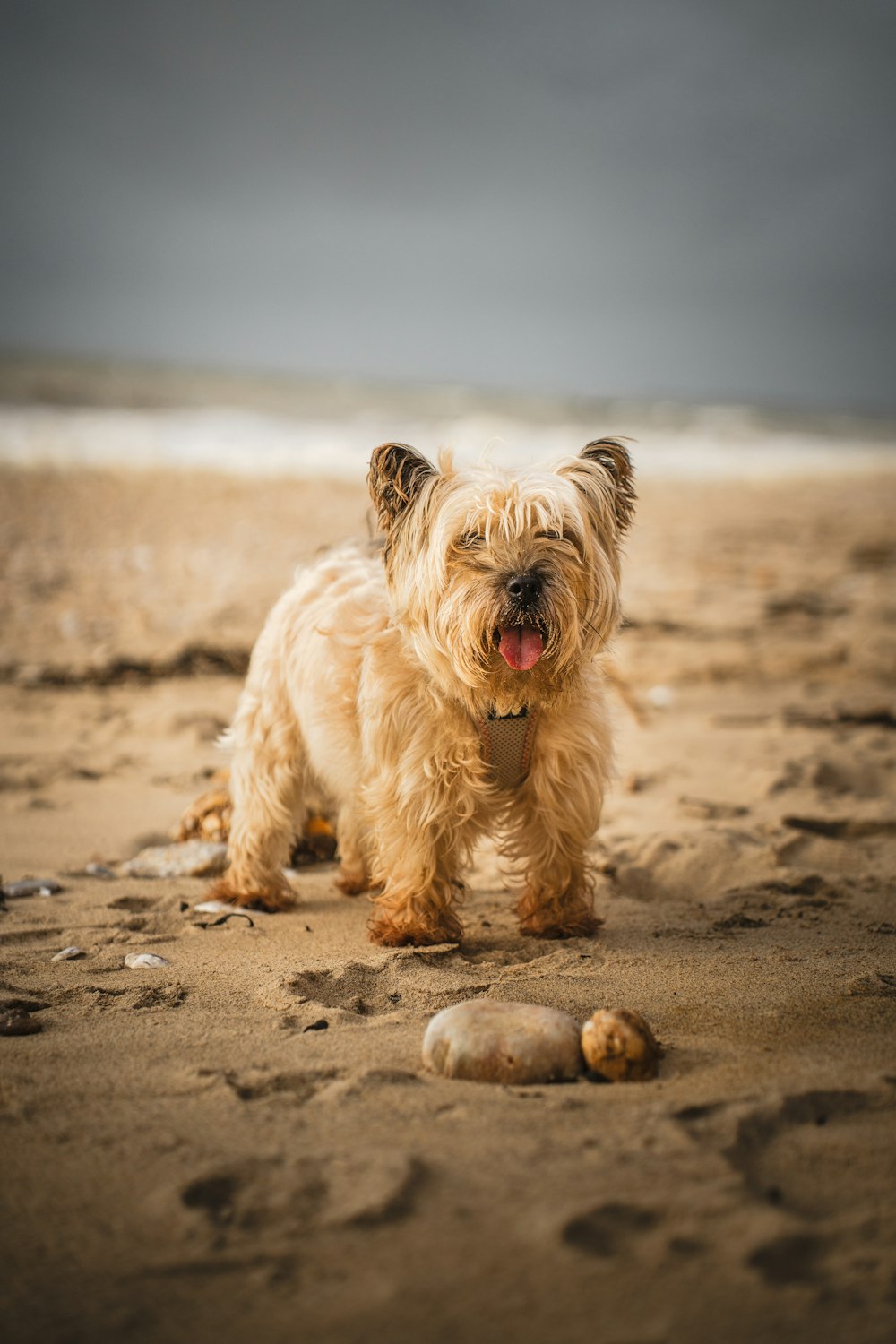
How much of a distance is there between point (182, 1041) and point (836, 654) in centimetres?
667

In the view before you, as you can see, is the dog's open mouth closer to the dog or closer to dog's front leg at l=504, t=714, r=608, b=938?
the dog

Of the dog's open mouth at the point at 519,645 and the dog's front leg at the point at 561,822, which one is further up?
the dog's open mouth at the point at 519,645

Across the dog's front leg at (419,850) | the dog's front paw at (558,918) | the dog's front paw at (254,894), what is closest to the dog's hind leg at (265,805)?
the dog's front paw at (254,894)

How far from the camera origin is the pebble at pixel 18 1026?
115 inches

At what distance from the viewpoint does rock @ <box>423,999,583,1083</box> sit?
104 inches

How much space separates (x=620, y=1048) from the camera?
2631mm

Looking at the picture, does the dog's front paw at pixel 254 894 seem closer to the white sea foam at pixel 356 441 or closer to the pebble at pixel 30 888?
the pebble at pixel 30 888

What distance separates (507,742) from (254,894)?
1297 millimetres

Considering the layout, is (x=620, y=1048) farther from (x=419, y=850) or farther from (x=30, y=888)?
(x=30, y=888)

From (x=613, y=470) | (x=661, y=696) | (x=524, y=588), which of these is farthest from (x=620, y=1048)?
(x=661, y=696)

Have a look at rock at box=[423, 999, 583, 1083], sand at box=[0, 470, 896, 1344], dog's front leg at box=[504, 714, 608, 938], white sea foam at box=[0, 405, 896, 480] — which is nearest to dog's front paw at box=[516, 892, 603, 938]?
dog's front leg at box=[504, 714, 608, 938]

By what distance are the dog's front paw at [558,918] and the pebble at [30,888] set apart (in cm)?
196

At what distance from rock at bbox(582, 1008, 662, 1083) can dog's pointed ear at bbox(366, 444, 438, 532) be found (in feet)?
6.25

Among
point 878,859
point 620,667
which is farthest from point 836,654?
point 878,859
